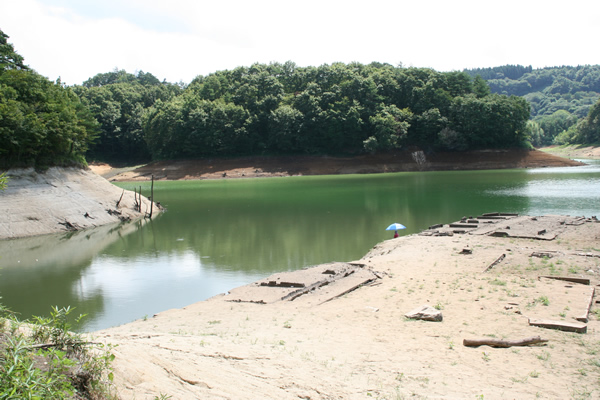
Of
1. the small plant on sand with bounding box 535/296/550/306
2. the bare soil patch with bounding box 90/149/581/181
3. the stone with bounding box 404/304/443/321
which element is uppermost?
the bare soil patch with bounding box 90/149/581/181

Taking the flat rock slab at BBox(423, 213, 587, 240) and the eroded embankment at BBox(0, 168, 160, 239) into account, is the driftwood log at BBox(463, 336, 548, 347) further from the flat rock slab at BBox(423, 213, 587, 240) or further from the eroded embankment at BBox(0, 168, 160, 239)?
the eroded embankment at BBox(0, 168, 160, 239)

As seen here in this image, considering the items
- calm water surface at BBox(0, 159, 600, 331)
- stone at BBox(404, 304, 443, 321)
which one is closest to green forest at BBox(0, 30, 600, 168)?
calm water surface at BBox(0, 159, 600, 331)

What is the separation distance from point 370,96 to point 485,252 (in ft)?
197

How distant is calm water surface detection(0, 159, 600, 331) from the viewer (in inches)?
541

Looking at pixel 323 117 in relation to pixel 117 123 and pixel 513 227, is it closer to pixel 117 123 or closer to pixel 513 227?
pixel 117 123

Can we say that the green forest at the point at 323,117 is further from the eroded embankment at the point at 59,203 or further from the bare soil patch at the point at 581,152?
the eroded embankment at the point at 59,203

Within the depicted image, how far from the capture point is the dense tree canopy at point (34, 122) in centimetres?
2611

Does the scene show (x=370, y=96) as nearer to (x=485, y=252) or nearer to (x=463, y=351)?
(x=485, y=252)

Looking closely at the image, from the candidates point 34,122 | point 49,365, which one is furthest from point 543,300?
point 34,122

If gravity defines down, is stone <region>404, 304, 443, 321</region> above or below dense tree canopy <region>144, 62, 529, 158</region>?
below

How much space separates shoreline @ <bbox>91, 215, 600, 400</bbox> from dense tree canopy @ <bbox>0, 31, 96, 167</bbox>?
2026 cm

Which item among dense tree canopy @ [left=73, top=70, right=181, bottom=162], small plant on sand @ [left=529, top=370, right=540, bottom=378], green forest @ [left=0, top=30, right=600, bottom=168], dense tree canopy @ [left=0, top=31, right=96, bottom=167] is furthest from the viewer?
dense tree canopy @ [left=73, top=70, right=181, bottom=162]

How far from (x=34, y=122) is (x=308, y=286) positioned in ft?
73.5

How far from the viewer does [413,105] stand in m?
74.8
